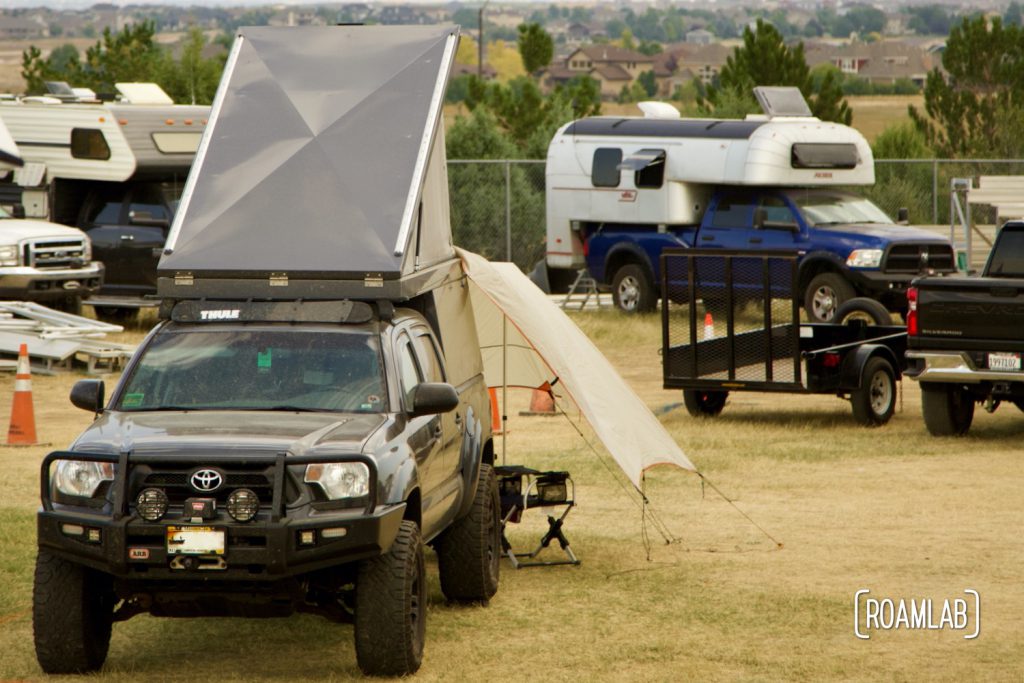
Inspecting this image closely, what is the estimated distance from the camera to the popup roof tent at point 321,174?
8977 millimetres

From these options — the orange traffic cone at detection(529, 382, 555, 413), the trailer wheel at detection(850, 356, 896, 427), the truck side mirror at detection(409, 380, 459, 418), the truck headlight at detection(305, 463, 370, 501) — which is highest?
the truck side mirror at detection(409, 380, 459, 418)

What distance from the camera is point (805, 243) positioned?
81.7ft

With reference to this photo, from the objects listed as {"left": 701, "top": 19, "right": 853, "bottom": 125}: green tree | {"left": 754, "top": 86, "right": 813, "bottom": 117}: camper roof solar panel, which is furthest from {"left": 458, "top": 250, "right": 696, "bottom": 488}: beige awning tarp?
{"left": 701, "top": 19, "right": 853, "bottom": 125}: green tree

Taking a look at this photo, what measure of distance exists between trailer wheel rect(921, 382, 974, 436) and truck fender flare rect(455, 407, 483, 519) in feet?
21.8

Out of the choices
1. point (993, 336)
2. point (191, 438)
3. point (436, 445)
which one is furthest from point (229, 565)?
point (993, 336)

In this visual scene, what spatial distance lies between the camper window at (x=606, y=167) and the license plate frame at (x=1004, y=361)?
13.0 metres

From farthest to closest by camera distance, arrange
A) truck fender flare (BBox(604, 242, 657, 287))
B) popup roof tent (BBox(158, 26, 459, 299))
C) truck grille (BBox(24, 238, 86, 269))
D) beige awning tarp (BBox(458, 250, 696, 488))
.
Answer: truck fender flare (BBox(604, 242, 657, 287)) → truck grille (BBox(24, 238, 86, 269)) → beige awning tarp (BBox(458, 250, 696, 488)) → popup roof tent (BBox(158, 26, 459, 299))

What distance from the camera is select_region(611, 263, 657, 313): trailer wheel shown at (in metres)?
27.3

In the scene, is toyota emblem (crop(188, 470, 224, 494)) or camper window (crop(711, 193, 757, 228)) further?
camper window (crop(711, 193, 757, 228))

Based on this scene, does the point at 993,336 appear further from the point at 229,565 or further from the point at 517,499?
the point at 229,565

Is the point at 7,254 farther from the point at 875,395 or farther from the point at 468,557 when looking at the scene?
the point at 468,557

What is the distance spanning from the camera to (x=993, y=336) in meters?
14.9

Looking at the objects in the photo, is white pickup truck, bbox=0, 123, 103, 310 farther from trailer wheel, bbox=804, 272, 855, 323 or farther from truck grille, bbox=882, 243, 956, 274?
truck grille, bbox=882, 243, 956, 274

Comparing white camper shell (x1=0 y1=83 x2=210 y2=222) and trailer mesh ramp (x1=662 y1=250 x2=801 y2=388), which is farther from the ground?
white camper shell (x1=0 y1=83 x2=210 y2=222)
